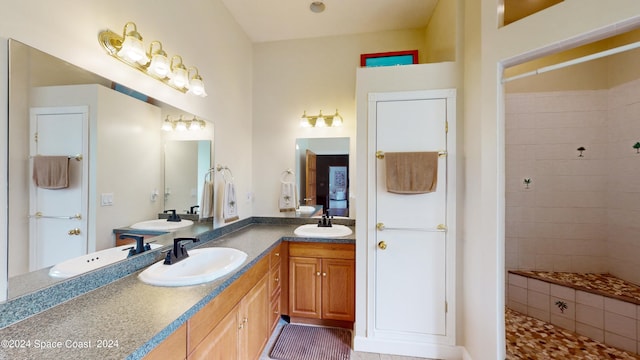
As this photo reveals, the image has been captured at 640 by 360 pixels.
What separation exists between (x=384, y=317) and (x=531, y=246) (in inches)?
69.5

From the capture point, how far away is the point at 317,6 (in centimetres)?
238

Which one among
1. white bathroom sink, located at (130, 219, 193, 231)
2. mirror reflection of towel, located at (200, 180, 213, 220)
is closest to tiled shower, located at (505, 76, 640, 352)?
mirror reflection of towel, located at (200, 180, 213, 220)

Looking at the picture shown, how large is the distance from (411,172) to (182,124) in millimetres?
1772

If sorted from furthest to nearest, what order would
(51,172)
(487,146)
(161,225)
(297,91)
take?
(297,91) < (161,225) < (487,146) < (51,172)

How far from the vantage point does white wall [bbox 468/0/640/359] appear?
55.4 inches

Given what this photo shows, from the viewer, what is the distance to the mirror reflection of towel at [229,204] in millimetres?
2328

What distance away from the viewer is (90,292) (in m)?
1.14

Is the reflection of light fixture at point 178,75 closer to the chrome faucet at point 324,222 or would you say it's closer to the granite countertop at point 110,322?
the granite countertop at point 110,322

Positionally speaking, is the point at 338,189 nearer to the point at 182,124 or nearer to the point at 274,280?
the point at 274,280

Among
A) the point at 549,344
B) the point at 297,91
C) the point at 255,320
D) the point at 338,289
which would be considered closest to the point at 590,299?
the point at 549,344

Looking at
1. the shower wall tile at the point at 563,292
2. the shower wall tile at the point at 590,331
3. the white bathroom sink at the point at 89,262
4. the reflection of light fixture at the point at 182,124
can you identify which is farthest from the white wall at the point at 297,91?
the shower wall tile at the point at 590,331

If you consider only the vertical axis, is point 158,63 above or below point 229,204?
above

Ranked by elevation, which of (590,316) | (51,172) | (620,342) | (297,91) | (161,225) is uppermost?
(297,91)

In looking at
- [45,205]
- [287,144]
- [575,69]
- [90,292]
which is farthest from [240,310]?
[575,69]
